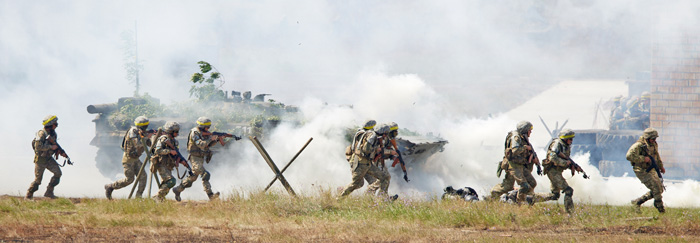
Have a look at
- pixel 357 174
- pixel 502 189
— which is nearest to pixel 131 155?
pixel 357 174

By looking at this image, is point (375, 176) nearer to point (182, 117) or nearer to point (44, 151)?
point (44, 151)

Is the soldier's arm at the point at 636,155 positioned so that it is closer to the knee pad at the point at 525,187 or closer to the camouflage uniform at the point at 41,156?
the knee pad at the point at 525,187

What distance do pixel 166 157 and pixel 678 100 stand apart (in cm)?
1728

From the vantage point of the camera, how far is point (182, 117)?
2200cm

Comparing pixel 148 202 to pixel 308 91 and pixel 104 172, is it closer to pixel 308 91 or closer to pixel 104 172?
pixel 104 172

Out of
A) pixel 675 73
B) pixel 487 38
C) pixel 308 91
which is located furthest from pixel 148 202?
pixel 487 38

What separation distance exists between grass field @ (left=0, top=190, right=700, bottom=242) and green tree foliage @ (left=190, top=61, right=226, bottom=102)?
9.42 m

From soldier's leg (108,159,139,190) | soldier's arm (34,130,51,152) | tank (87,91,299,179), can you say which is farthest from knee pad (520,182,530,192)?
tank (87,91,299,179)

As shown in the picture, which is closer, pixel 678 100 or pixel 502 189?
pixel 502 189

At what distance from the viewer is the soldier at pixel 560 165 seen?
1209 cm

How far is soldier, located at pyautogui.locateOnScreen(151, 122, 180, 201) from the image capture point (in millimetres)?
13867

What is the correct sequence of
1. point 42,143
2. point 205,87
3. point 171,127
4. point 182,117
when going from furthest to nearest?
point 205,87 < point 182,117 < point 42,143 < point 171,127

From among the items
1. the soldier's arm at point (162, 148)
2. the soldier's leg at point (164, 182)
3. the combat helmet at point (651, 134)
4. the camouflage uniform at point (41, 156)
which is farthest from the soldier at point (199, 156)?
the combat helmet at point (651, 134)

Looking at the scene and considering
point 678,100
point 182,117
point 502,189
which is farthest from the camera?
point 678,100
